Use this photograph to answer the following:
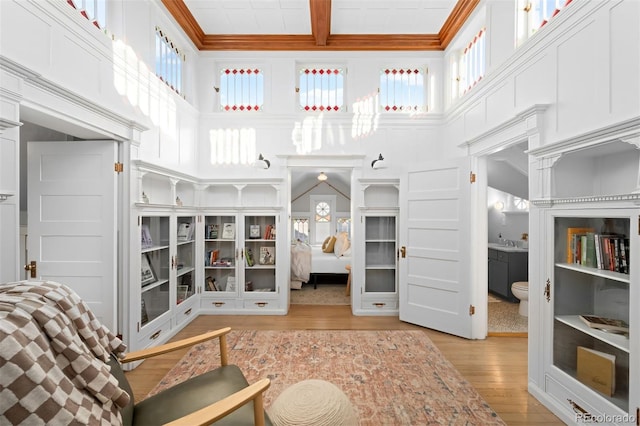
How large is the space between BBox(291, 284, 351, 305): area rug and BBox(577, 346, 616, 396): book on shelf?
9.57 ft

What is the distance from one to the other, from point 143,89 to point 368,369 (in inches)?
134

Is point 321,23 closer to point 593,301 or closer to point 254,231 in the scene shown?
point 254,231

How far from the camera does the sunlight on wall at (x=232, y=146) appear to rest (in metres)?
4.13

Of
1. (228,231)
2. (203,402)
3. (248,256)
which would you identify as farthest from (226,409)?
(228,231)

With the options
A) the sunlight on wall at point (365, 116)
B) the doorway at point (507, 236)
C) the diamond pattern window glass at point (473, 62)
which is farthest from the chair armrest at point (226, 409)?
the diamond pattern window glass at point (473, 62)

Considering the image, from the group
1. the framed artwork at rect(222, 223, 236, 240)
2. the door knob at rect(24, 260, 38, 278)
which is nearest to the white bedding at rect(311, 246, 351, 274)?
the framed artwork at rect(222, 223, 236, 240)

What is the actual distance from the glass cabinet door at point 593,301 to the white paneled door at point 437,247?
3.79 feet

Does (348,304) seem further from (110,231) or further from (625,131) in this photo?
(625,131)

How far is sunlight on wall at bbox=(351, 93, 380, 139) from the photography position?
4098 millimetres

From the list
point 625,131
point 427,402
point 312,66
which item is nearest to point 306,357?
point 427,402

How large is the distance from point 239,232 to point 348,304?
1961mm

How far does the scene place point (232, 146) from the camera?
13.6 feet

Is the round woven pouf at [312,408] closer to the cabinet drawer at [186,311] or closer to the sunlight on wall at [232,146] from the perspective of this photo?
the cabinet drawer at [186,311]

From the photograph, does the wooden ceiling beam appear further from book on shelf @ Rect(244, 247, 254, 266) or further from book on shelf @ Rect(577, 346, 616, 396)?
book on shelf @ Rect(577, 346, 616, 396)
